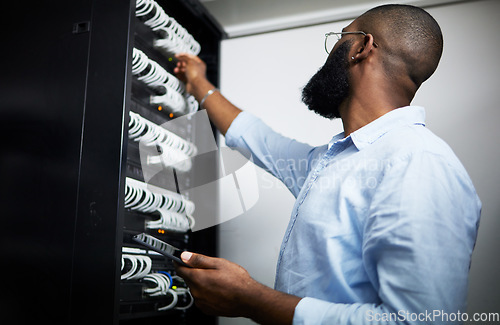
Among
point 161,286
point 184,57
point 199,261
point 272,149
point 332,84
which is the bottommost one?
point 161,286

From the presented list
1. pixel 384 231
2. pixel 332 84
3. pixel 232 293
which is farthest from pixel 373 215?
pixel 332 84

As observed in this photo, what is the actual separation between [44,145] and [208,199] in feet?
2.54

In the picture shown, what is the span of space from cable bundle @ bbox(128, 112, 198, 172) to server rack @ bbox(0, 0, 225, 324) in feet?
0.30

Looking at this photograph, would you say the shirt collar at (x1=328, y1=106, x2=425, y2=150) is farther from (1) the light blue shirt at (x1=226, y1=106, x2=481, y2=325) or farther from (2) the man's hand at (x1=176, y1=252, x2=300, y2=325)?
(2) the man's hand at (x1=176, y1=252, x2=300, y2=325)

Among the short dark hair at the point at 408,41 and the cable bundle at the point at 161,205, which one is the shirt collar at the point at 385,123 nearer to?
the short dark hair at the point at 408,41

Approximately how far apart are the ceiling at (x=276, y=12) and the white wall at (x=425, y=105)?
0.13 ft

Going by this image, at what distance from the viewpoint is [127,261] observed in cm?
140

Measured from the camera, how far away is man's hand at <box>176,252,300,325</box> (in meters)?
1.04

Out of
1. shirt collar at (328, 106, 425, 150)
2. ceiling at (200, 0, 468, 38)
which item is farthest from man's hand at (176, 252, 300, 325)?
ceiling at (200, 0, 468, 38)

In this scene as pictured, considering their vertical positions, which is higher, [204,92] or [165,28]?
[165,28]

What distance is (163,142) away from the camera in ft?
5.43

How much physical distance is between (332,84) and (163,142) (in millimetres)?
648

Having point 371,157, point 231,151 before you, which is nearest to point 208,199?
point 231,151

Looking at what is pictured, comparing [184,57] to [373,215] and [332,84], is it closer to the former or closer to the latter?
[332,84]
